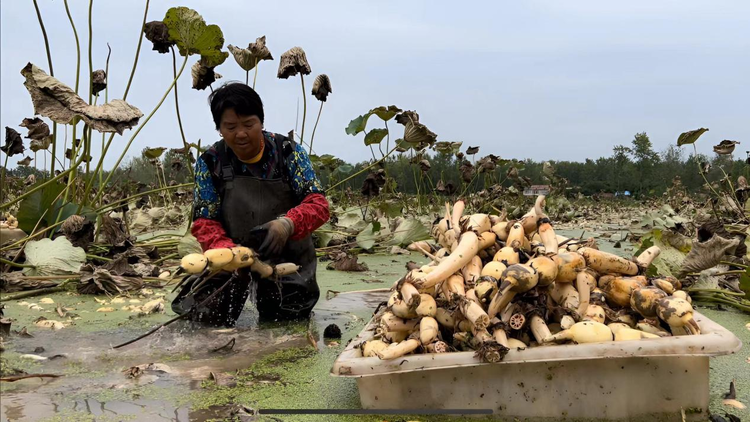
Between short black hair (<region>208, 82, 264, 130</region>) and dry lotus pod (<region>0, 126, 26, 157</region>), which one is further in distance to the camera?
dry lotus pod (<region>0, 126, 26, 157</region>)

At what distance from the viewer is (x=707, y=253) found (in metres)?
2.97

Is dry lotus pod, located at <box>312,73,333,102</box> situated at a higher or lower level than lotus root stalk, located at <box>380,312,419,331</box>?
higher

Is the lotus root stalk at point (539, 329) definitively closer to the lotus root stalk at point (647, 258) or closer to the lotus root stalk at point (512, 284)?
the lotus root stalk at point (512, 284)

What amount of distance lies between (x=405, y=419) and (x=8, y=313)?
7.32 feet

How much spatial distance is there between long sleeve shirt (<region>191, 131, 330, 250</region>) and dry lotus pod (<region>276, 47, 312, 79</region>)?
67.3 inches

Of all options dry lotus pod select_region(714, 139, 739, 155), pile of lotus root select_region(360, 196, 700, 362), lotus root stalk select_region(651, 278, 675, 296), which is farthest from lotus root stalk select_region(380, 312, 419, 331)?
dry lotus pod select_region(714, 139, 739, 155)

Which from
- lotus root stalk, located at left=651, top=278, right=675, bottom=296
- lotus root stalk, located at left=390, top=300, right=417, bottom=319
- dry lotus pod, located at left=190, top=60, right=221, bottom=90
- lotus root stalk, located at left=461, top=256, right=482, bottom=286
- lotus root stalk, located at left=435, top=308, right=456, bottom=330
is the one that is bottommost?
lotus root stalk, located at left=435, top=308, right=456, bottom=330

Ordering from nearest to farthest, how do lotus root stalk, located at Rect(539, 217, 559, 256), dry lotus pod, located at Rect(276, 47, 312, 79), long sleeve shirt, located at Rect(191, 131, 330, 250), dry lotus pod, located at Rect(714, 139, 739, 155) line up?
1. lotus root stalk, located at Rect(539, 217, 559, 256)
2. long sleeve shirt, located at Rect(191, 131, 330, 250)
3. dry lotus pod, located at Rect(276, 47, 312, 79)
4. dry lotus pod, located at Rect(714, 139, 739, 155)

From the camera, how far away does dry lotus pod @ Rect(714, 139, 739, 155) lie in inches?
203

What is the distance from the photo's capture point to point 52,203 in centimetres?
388

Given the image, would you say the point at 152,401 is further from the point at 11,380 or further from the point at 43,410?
the point at 11,380

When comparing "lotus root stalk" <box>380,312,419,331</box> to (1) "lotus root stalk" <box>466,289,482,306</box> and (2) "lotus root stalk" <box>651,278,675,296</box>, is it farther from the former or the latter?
(2) "lotus root stalk" <box>651,278,675,296</box>

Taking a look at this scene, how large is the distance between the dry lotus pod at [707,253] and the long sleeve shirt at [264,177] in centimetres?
177

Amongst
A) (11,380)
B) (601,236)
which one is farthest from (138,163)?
(11,380)
